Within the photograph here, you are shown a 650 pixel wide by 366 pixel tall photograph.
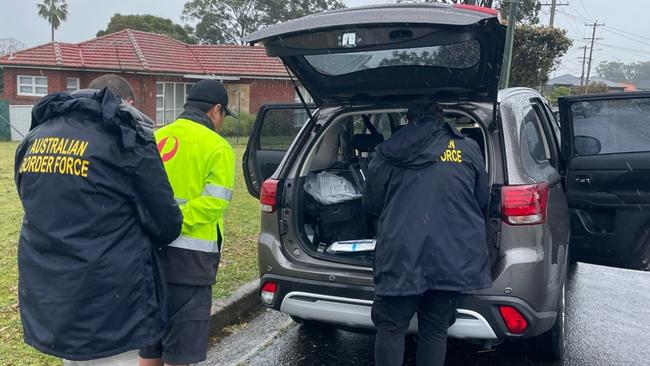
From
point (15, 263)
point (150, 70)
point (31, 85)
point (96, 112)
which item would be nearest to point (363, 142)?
point (96, 112)

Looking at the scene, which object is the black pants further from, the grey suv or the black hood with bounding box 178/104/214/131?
the black hood with bounding box 178/104/214/131

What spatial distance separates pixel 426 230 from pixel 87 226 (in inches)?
58.7

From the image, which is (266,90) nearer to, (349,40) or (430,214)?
(349,40)

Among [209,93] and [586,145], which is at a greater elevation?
[209,93]

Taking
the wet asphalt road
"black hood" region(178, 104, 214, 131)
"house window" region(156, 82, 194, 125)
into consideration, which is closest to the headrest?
the wet asphalt road

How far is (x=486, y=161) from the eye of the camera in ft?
11.0

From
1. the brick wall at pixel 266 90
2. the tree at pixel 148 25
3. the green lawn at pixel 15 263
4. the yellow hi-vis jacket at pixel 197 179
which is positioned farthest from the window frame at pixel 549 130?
the tree at pixel 148 25

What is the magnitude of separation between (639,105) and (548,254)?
1.93 m

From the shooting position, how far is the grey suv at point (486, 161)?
309 cm

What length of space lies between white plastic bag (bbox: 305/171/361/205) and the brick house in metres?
22.3

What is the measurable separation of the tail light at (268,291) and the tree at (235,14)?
2130 inches

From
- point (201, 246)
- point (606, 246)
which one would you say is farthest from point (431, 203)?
point (606, 246)

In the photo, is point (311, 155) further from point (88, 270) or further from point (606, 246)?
point (606, 246)

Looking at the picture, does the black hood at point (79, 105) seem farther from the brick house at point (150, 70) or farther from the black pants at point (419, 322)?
the brick house at point (150, 70)
